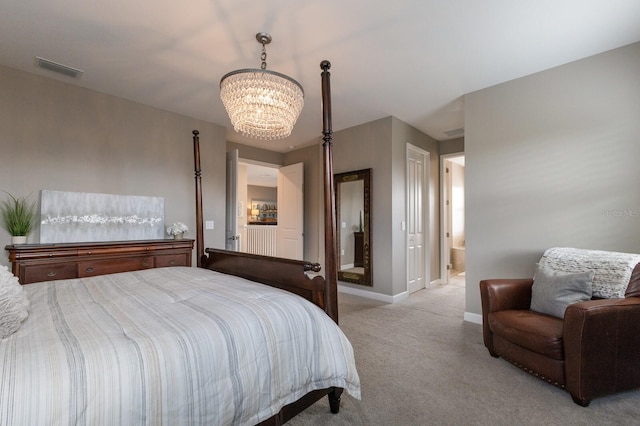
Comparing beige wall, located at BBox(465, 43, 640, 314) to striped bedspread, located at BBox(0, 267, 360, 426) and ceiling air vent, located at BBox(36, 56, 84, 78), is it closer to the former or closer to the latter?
striped bedspread, located at BBox(0, 267, 360, 426)

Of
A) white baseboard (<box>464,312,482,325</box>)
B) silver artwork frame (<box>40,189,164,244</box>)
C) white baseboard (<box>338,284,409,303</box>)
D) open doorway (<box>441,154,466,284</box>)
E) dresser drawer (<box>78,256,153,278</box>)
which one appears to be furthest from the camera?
open doorway (<box>441,154,466,284</box>)

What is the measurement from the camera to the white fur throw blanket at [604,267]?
2.04 meters

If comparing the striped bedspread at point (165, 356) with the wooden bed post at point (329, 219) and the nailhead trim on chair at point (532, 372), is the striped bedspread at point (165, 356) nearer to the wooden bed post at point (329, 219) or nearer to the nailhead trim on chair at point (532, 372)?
the wooden bed post at point (329, 219)

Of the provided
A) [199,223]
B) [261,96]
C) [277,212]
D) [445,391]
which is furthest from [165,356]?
[277,212]

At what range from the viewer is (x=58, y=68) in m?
2.81

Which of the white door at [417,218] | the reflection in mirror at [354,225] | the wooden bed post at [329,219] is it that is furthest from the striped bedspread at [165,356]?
the white door at [417,218]

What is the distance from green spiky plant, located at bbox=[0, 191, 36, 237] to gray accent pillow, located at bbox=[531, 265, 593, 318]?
4.69 m

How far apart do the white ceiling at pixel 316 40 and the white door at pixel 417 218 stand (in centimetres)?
144

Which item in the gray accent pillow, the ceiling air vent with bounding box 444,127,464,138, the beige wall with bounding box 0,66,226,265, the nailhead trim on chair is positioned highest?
the ceiling air vent with bounding box 444,127,464,138

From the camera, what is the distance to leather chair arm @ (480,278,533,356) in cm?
243

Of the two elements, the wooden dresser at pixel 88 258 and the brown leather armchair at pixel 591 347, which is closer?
the brown leather armchair at pixel 591 347

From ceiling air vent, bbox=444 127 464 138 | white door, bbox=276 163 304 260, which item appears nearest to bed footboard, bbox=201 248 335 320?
white door, bbox=276 163 304 260

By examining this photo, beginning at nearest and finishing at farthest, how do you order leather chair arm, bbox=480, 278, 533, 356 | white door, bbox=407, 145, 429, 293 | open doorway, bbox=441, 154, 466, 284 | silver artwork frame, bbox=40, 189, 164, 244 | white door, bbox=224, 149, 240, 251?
leather chair arm, bbox=480, 278, 533, 356, silver artwork frame, bbox=40, 189, 164, 244, white door, bbox=224, 149, 240, 251, white door, bbox=407, 145, 429, 293, open doorway, bbox=441, 154, 466, 284

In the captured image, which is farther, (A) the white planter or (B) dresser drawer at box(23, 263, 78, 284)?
(A) the white planter
